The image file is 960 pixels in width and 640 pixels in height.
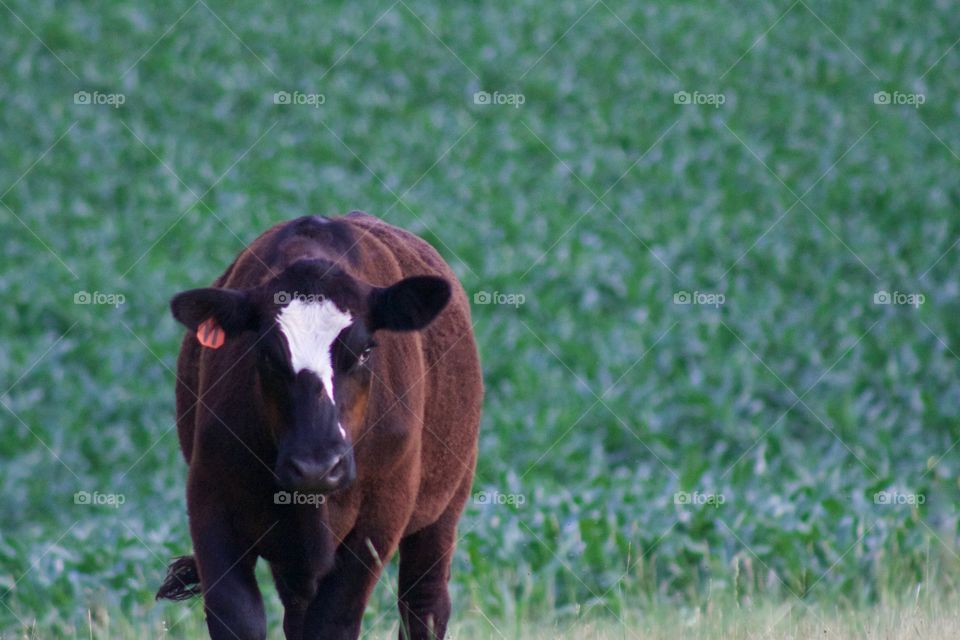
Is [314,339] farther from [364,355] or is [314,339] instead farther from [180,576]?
[180,576]

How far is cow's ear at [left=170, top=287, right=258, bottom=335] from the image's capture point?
5.05m

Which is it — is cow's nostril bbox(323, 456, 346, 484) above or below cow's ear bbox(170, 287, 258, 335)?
below

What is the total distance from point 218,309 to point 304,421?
64 centimetres

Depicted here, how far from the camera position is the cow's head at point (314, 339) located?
186 inches

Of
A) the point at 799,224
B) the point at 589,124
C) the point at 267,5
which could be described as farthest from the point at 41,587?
the point at 267,5

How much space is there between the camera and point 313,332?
16.2 ft

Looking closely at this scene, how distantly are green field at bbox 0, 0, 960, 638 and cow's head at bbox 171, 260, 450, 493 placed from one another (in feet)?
6.21

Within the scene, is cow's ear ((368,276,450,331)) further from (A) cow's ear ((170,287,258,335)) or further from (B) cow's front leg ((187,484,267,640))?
(B) cow's front leg ((187,484,267,640))

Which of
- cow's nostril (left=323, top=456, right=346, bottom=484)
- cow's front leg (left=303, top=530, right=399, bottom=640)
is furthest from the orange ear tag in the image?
cow's front leg (left=303, top=530, right=399, bottom=640)

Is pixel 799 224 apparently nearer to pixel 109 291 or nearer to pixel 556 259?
pixel 556 259

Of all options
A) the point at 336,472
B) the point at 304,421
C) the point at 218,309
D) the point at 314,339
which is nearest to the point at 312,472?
the point at 336,472

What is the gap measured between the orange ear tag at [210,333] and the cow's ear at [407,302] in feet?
1.92

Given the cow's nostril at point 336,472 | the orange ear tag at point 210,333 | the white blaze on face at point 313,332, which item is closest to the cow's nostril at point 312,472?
the cow's nostril at point 336,472

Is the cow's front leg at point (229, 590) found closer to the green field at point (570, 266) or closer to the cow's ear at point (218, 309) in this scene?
the cow's ear at point (218, 309)
